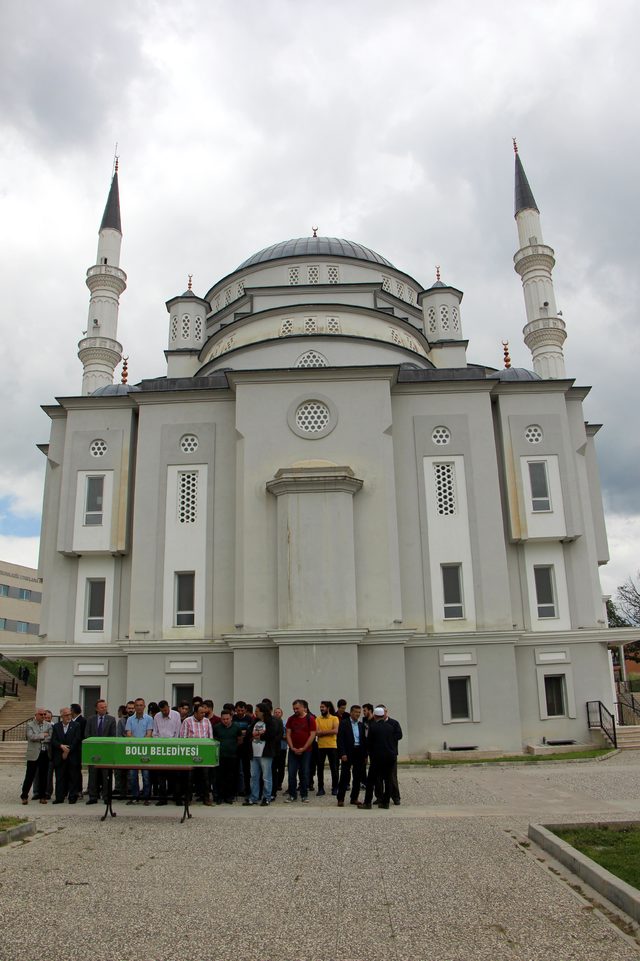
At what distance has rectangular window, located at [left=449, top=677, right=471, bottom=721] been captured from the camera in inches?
813

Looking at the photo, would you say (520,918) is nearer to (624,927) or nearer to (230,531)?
(624,927)

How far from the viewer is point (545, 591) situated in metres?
22.5

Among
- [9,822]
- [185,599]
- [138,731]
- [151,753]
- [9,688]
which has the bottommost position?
[9,822]

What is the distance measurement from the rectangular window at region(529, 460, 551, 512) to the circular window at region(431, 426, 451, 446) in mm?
2571

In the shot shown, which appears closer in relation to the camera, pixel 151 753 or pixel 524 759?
pixel 151 753

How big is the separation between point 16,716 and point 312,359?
1775cm

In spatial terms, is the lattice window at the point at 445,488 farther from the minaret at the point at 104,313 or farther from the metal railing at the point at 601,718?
the minaret at the point at 104,313

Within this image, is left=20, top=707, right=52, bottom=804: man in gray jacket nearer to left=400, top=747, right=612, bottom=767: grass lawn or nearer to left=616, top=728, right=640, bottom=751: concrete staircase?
left=400, top=747, right=612, bottom=767: grass lawn

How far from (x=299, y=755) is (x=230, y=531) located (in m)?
10.6

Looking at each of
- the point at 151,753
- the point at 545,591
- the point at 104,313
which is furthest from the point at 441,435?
the point at 104,313

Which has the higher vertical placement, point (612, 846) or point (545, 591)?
point (545, 591)

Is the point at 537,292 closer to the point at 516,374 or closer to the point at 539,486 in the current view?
the point at 516,374

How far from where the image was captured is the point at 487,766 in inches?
695

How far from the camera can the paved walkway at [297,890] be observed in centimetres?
507
